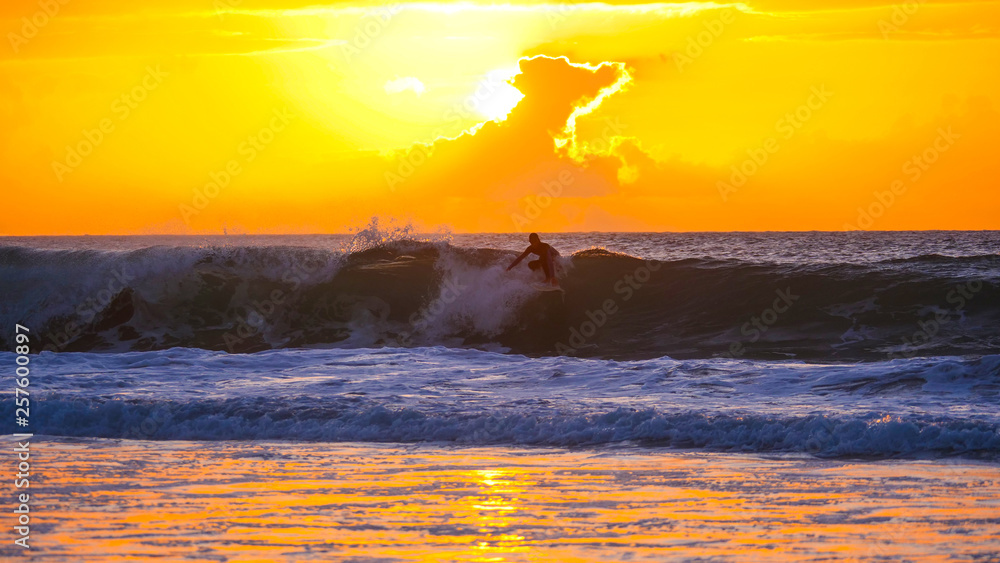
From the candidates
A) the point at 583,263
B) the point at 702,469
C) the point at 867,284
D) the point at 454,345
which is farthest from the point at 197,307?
the point at 702,469

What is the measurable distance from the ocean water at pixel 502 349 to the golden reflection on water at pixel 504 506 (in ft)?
3.19

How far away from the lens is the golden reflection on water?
17.4ft

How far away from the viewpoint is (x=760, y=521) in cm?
581

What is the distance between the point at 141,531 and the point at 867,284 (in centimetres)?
1817

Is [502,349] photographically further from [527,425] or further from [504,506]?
[504,506]

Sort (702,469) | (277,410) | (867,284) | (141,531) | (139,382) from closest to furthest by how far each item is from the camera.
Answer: (141,531)
(702,469)
(277,410)
(139,382)
(867,284)

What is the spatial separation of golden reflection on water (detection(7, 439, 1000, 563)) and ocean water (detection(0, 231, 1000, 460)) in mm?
973

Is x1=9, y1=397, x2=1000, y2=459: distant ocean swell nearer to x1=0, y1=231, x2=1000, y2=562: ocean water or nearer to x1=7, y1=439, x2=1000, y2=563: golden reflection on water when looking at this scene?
x1=0, y1=231, x2=1000, y2=562: ocean water

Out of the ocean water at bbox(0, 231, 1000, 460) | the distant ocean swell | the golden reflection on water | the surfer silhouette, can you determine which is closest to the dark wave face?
the ocean water at bbox(0, 231, 1000, 460)

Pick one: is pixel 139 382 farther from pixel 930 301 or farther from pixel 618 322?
pixel 930 301

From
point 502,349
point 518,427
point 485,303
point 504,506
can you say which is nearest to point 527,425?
point 518,427

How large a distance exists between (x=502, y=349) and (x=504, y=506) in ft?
41.4

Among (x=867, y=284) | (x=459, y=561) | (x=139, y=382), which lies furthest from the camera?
(x=867, y=284)

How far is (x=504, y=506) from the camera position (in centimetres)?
627
